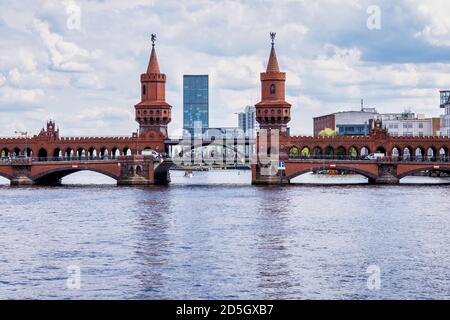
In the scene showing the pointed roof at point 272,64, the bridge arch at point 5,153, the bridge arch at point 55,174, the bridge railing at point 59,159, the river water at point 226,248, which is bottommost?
the river water at point 226,248

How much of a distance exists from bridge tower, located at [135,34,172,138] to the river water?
174ft

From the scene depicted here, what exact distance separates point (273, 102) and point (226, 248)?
9409cm

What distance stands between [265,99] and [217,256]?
99348 mm

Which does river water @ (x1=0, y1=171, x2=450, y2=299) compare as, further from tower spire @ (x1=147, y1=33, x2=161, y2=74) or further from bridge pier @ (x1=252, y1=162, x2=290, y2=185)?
tower spire @ (x1=147, y1=33, x2=161, y2=74)

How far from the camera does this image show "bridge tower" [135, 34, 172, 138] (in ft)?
526

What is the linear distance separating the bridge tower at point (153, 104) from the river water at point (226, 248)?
53.0m

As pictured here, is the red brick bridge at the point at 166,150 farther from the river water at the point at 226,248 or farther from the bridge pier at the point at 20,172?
the river water at the point at 226,248

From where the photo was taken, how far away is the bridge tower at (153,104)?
16018 cm

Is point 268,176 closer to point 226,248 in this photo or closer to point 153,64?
point 153,64

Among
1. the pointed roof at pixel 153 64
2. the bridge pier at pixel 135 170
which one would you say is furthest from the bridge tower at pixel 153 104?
the bridge pier at pixel 135 170

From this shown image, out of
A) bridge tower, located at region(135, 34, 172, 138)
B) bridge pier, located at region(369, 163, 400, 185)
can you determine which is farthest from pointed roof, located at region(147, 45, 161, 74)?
bridge pier, located at region(369, 163, 400, 185)

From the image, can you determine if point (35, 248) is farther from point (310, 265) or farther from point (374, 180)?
point (374, 180)

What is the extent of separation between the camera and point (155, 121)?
160500 mm
